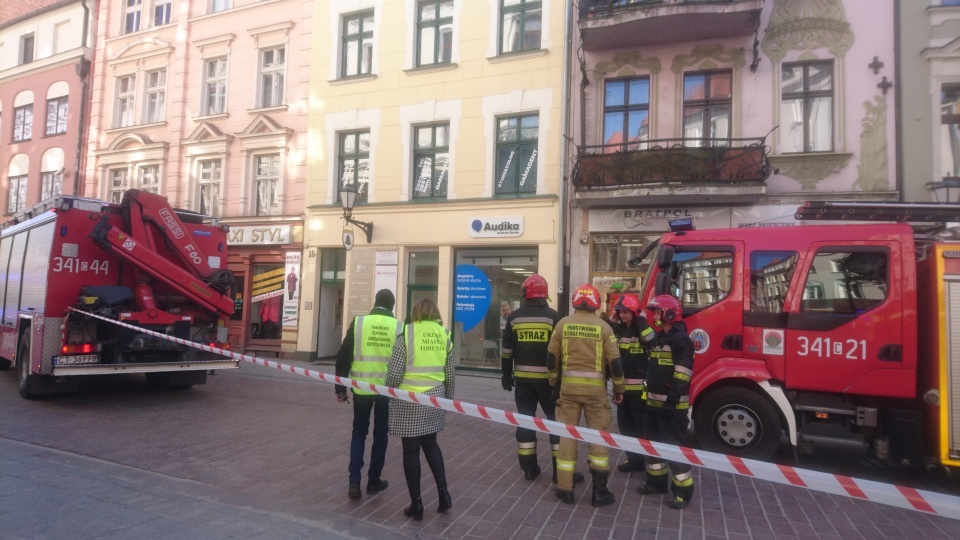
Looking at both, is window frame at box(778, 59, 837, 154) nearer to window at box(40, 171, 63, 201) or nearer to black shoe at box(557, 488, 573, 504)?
black shoe at box(557, 488, 573, 504)

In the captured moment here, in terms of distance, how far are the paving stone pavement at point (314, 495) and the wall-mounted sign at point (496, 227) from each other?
6.88 m

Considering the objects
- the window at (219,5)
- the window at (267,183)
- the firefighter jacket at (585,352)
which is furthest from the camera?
the window at (219,5)

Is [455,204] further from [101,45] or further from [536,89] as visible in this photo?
[101,45]

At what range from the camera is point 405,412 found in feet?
15.1

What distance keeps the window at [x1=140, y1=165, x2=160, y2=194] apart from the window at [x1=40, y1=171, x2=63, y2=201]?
4743 mm

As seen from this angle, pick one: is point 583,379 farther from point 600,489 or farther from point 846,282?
point 846,282

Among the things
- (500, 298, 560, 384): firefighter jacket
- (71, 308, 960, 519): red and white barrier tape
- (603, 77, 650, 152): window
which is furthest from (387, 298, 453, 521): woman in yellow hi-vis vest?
(603, 77, 650, 152): window

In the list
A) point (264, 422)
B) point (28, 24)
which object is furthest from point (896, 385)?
point (28, 24)

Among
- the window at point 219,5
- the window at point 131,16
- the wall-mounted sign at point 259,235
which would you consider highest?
the window at point 131,16

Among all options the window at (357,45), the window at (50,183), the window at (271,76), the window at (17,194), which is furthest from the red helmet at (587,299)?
the window at (17,194)

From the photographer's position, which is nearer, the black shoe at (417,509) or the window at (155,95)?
the black shoe at (417,509)

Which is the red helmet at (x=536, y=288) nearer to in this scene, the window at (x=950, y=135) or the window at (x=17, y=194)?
the window at (x=950, y=135)

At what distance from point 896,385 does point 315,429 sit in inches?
265

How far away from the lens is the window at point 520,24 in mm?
14617
